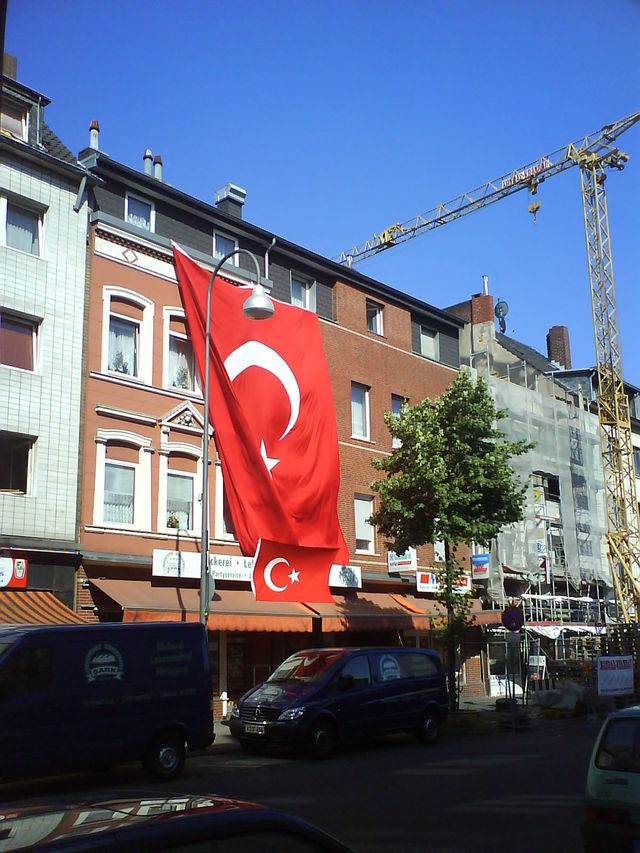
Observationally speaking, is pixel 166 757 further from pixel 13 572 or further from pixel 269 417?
pixel 269 417

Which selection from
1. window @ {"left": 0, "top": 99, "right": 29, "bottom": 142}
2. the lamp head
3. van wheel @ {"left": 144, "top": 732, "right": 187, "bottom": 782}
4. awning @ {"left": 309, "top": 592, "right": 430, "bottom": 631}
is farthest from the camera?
awning @ {"left": 309, "top": 592, "right": 430, "bottom": 631}

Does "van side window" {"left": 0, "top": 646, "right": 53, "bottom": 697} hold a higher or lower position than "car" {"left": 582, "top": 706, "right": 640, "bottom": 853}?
higher

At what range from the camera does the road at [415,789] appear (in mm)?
8977

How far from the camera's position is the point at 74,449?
21.3 m

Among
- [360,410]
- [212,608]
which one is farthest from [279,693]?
[360,410]

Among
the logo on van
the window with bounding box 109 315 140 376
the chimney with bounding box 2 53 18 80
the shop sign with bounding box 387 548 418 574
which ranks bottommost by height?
the logo on van

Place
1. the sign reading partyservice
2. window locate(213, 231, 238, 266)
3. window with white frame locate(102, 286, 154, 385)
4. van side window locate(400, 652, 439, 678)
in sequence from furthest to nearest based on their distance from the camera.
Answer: window locate(213, 231, 238, 266) < window with white frame locate(102, 286, 154, 385) < the sign reading partyservice < van side window locate(400, 652, 439, 678)

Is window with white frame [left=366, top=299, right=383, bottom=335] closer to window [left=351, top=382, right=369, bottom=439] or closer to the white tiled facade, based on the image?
window [left=351, top=382, right=369, bottom=439]

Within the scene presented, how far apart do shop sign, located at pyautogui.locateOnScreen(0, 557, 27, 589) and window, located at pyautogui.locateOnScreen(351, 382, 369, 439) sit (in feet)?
43.7

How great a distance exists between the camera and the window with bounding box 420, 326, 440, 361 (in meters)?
34.8

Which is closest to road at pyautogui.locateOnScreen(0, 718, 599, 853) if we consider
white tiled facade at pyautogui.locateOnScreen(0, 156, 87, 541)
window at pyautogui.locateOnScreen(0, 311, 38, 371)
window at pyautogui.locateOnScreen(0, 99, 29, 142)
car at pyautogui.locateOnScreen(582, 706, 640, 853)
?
car at pyautogui.locateOnScreen(582, 706, 640, 853)

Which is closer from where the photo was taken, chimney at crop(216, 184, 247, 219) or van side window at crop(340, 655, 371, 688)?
van side window at crop(340, 655, 371, 688)

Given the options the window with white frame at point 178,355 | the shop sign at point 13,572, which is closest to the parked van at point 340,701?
the shop sign at point 13,572

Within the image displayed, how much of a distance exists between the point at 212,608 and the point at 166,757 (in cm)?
895
